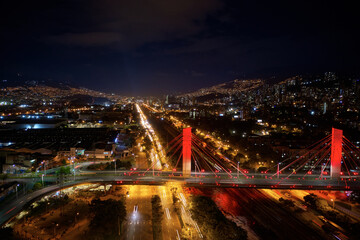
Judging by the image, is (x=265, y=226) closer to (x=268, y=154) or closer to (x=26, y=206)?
(x=268, y=154)

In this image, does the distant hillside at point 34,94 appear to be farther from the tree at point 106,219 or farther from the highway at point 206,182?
the tree at point 106,219

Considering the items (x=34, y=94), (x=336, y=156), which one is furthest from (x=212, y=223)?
(x=34, y=94)

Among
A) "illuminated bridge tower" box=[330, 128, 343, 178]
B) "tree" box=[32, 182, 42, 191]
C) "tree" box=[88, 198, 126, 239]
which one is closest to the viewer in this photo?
"tree" box=[88, 198, 126, 239]

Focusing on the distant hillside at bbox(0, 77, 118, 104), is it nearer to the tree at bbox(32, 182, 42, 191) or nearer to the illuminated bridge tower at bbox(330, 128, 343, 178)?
the tree at bbox(32, 182, 42, 191)

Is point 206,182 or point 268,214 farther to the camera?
point 206,182

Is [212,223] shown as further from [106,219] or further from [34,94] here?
[34,94]

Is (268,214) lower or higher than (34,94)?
lower

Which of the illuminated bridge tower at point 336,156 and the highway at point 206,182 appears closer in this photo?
the highway at point 206,182

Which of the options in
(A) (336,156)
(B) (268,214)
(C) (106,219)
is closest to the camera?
(C) (106,219)

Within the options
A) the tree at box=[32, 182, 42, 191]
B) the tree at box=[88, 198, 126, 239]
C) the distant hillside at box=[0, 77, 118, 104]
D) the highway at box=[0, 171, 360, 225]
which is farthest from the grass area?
the distant hillside at box=[0, 77, 118, 104]

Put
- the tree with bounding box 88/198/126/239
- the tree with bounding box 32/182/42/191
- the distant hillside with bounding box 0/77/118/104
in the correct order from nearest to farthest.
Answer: the tree with bounding box 88/198/126/239, the tree with bounding box 32/182/42/191, the distant hillside with bounding box 0/77/118/104

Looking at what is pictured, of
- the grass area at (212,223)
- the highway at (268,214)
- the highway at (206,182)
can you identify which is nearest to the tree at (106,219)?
the highway at (206,182)
